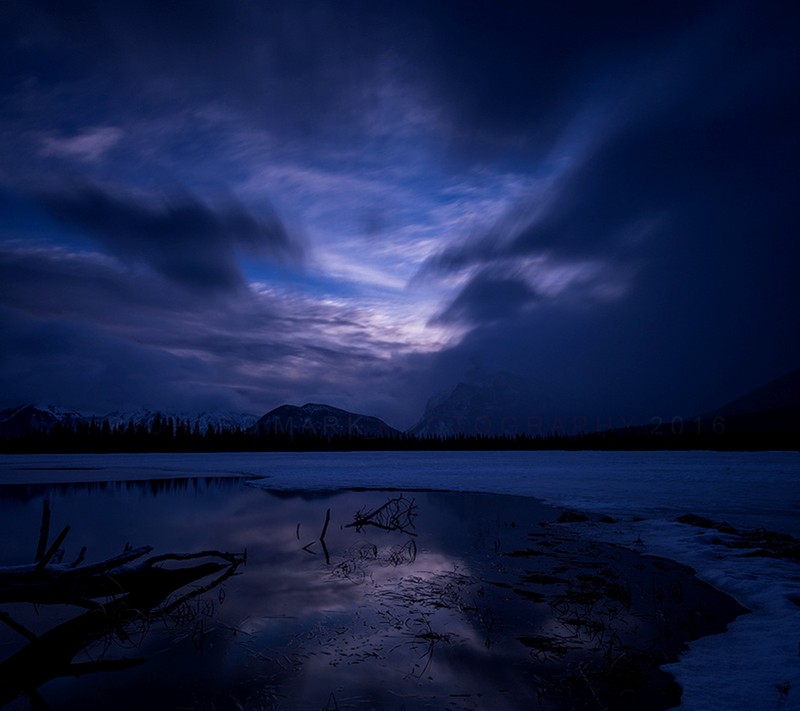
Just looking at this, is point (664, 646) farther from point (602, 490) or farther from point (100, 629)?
point (602, 490)

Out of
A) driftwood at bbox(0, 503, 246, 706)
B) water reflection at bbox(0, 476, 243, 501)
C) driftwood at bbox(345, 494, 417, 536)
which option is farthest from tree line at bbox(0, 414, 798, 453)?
driftwood at bbox(0, 503, 246, 706)

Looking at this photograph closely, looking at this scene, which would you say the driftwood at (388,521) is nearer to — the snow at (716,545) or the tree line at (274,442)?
the snow at (716,545)

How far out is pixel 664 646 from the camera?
765 cm

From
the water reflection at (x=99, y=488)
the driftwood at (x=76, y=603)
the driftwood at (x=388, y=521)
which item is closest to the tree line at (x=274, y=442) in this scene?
the water reflection at (x=99, y=488)

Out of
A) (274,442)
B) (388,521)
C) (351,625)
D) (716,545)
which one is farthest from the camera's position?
(274,442)

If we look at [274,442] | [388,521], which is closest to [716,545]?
[388,521]

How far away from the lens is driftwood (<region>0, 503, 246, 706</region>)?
699 centimetres

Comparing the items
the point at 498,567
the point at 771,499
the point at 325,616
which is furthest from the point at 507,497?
the point at 325,616

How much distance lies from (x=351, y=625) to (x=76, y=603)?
183 inches

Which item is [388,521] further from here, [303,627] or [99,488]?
[99,488]

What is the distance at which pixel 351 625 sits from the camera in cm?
860

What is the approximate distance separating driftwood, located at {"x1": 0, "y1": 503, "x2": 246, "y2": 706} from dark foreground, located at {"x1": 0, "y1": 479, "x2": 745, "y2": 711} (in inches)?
1.3

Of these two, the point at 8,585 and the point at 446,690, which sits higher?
the point at 8,585

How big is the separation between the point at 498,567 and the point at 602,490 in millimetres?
21688
